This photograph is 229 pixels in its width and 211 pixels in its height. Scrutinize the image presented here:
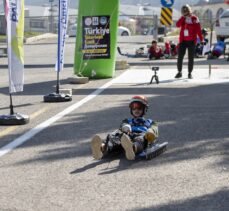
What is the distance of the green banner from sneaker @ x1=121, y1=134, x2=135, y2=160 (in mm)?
8560

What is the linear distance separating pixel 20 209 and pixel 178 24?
35.3ft

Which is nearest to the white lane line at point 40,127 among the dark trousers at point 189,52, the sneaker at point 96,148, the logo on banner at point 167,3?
the sneaker at point 96,148

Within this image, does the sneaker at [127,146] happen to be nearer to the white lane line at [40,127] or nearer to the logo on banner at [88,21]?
the white lane line at [40,127]

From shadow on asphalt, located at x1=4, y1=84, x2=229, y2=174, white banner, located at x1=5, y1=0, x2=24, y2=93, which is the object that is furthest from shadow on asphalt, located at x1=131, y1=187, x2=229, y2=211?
white banner, located at x1=5, y1=0, x2=24, y2=93

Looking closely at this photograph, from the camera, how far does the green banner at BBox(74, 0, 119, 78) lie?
14.6 metres

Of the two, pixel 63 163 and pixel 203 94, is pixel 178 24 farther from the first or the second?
pixel 63 163

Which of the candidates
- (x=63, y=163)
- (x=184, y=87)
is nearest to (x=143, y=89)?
(x=184, y=87)

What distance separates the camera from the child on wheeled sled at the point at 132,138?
6.29 metres

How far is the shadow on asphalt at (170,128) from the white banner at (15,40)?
0.89m

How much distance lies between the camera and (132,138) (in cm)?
658

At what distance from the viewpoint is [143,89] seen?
1262 cm

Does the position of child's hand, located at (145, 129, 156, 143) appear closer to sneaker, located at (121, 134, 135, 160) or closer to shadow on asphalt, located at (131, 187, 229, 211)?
sneaker, located at (121, 134, 135, 160)

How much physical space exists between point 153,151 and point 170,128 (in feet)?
5.66

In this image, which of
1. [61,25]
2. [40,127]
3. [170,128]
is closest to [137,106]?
[170,128]
